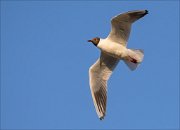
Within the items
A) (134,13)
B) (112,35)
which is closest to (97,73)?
(112,35)

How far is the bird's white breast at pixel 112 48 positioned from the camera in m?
13.5

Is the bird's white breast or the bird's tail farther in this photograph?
the bird's white breast

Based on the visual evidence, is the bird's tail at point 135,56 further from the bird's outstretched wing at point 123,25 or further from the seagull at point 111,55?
the bird's outstretched wing at point 123,25

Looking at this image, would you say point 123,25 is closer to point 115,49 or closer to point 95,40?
point 115,49

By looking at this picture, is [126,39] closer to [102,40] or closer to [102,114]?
[102,40]

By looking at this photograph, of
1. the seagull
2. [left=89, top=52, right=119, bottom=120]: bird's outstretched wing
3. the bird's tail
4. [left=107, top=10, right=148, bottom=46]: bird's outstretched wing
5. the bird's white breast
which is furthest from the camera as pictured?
[left=89, top=52, right=119, bottom=120]: bird's outstretched wing

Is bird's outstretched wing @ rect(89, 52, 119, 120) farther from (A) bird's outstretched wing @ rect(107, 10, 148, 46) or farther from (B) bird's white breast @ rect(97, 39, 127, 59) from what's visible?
(A) bird's outstretched wing @ rect(107, 10, 148, 46)

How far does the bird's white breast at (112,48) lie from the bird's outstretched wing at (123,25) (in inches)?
4.5

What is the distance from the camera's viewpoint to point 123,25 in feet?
43.3

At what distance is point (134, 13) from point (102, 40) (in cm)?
130

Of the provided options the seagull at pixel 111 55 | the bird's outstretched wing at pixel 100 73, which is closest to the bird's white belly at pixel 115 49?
the seagull at pixel 111 55

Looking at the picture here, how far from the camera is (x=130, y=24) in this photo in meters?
13.1

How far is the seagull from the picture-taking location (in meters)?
13.1

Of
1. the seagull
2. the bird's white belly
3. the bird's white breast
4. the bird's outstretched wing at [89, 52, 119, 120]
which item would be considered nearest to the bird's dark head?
the seagull
